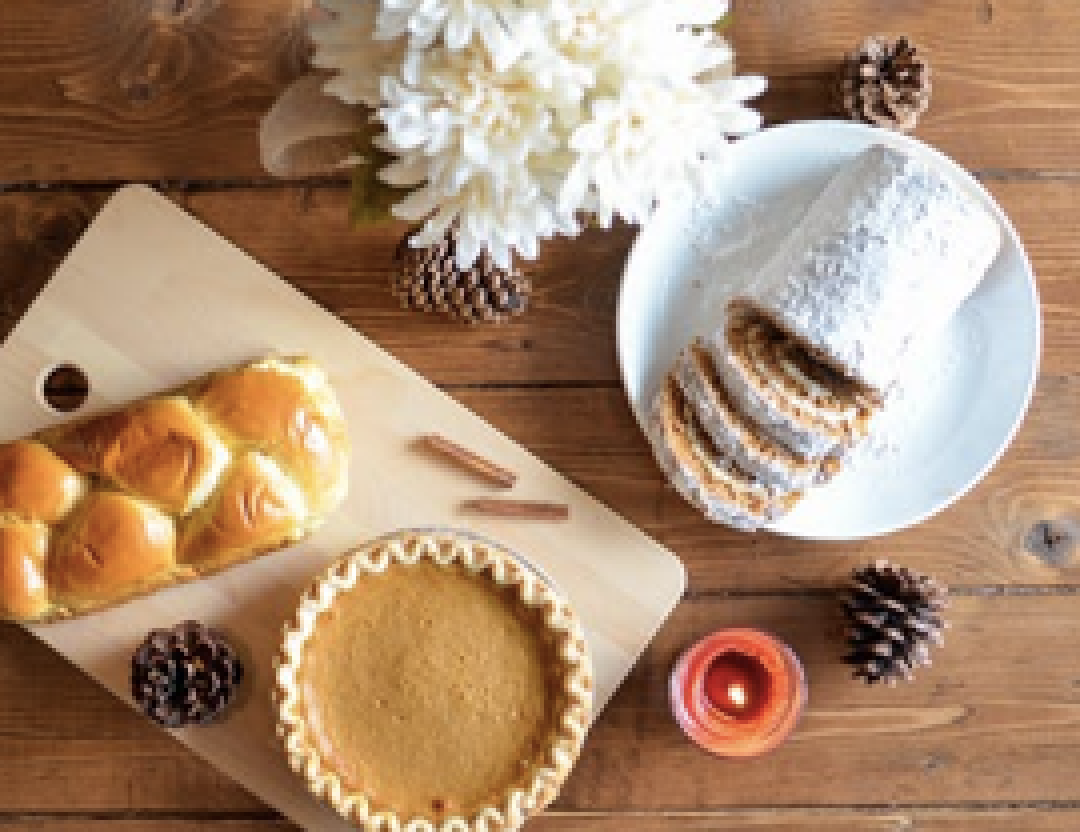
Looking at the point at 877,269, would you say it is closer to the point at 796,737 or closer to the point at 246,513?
the point at 796,737

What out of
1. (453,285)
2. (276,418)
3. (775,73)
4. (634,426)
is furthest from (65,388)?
(775,73)

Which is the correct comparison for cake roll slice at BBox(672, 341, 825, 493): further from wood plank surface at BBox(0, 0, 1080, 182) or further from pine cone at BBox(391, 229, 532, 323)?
wood plank surface at BBox(0, 0, 1080, 182)

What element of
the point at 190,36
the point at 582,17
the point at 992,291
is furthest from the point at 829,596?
the point at 190,36

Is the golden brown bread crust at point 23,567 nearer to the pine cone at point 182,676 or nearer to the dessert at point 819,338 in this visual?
the pine cone at point 182,676

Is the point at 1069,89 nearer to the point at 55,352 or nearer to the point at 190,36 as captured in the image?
the point at 190,36

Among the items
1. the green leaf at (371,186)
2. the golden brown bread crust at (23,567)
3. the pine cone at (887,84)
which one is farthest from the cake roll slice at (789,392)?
the golden brown bread crust at (23,567)

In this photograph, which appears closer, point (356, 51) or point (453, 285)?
point (356, 51)
